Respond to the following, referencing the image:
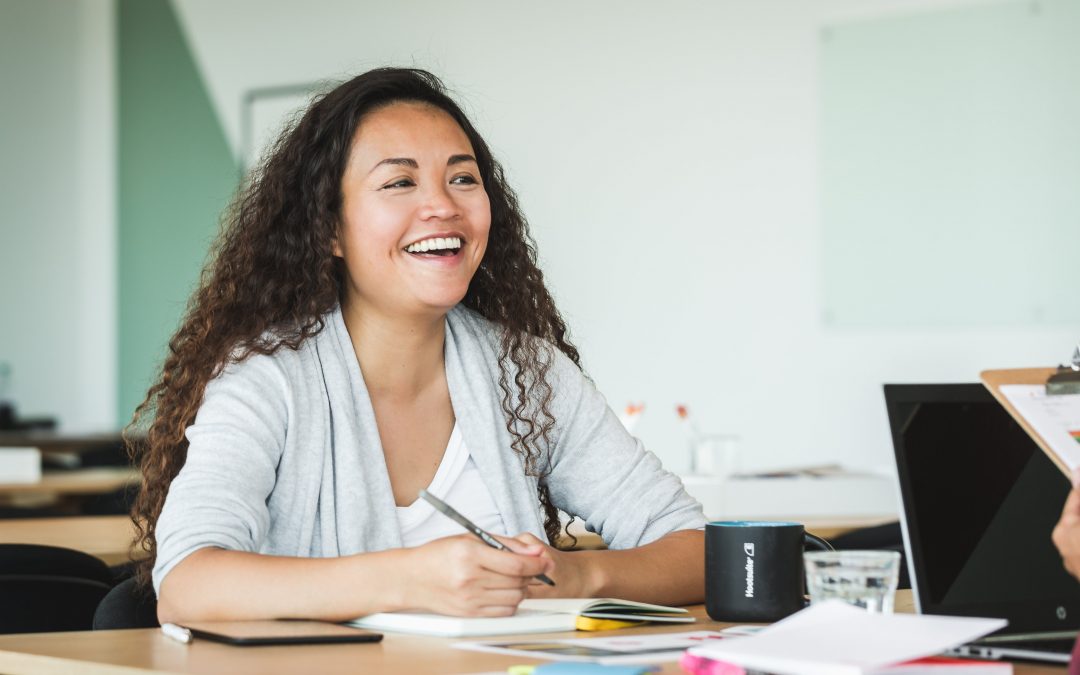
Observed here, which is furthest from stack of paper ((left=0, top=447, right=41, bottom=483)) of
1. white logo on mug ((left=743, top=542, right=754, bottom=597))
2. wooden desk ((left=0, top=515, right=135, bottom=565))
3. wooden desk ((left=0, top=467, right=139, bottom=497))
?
white logo on mug ((left=743, top=542, right=754, bottom=597))

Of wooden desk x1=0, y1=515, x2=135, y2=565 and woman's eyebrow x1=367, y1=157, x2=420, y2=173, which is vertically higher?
woman's eyebrow x1=367, y1=157, x2=420, y2=173

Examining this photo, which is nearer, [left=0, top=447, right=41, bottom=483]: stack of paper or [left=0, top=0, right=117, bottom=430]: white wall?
[left=0, top=447, right=41, bottom=483]: stack of paper

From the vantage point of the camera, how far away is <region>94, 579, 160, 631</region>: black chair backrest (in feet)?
5.49

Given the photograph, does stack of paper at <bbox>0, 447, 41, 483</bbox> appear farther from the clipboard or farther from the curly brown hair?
the clipboard

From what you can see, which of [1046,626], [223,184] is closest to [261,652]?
[1046,626]

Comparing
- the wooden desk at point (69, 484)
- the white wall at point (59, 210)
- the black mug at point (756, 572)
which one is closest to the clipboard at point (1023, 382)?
the black mug at point (756, 572)

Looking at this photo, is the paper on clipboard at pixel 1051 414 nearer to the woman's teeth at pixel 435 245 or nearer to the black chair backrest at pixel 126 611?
the woman's teeth at pixel 435 245

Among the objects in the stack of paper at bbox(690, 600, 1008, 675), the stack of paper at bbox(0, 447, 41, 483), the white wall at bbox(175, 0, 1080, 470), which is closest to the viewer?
the stack of paper at bbox(690, 600, 1008, 675)

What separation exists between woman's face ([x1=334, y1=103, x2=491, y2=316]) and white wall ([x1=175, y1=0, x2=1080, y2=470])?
10.1 ft

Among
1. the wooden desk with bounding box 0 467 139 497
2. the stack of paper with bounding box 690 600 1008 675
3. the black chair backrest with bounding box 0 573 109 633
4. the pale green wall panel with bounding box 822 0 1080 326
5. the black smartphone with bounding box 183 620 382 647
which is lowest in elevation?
the black chair backrest with bounding box 0 573 109 633

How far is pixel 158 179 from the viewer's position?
6777 mm

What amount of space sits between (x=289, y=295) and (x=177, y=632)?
2.31ft

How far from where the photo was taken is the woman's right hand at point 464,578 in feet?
4.56

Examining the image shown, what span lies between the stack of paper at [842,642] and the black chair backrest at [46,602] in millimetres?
1253
